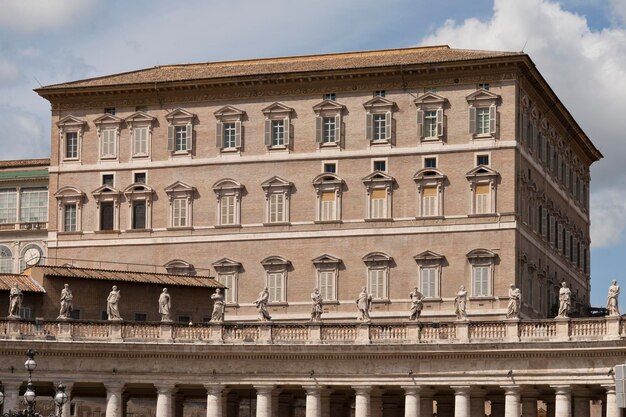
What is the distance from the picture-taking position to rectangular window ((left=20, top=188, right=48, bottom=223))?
137250 millimetres

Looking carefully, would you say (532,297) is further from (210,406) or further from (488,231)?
(210,406)

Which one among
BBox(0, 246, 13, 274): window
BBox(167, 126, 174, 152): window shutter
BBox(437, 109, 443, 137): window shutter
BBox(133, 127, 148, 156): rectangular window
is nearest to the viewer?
BBox(437, 109, 443, 137): window shutter

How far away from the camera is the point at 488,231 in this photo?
114m

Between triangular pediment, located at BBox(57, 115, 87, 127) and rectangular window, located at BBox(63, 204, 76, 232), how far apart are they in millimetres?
6211

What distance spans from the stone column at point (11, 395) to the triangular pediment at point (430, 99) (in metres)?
42.7

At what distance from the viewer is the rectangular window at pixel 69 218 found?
124188 millimetres

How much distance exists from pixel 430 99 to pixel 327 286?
15.2 metres

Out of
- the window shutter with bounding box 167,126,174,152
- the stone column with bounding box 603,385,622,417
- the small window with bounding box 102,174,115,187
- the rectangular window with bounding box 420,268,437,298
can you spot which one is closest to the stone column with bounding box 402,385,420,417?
the stone column with bounding box 603,385,622,417

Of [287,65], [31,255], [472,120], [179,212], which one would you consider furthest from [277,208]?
[31,255]

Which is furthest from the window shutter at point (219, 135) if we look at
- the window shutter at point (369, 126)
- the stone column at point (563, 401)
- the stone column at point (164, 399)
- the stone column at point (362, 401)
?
the stone column at point (563, 401)

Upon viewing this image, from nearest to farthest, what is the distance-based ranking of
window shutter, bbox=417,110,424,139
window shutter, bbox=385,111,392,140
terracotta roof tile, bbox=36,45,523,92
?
window shutter, bbox=417,110,424,139, window shutter, bbox=385,111,392,140, terracotta roof tile, bbox=36,45,523,92

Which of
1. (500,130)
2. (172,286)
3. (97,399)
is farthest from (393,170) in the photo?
(97,399)

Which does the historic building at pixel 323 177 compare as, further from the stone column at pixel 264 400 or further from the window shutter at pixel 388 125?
the stone column at pixel 264 400

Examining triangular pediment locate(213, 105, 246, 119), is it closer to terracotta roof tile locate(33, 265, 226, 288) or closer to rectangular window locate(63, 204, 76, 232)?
rectangular window locate(63, 204, 76, 232)
